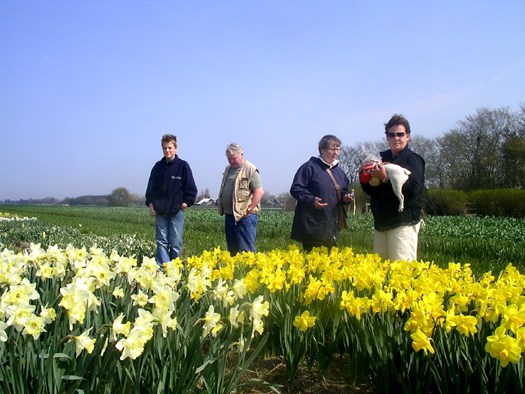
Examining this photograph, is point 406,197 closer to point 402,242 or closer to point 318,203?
point 402,242

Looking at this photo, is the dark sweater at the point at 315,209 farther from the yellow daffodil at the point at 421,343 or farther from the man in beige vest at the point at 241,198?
the yellow daffodil at the point at 421,343

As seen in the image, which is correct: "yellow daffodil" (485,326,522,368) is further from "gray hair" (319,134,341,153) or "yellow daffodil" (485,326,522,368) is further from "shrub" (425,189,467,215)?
"shrub" (425,189,467,215)

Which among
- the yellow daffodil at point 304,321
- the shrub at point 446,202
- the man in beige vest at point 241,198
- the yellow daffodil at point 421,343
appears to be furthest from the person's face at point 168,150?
the shrub at point 446,202

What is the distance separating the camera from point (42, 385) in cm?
164

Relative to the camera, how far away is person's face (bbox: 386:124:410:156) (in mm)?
3832

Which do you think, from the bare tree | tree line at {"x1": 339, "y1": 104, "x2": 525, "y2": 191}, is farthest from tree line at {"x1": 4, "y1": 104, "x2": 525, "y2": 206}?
the bare tree

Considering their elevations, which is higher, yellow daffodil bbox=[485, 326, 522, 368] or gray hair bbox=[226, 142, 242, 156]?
gray hair bbox=[226, 142, 242, 156]

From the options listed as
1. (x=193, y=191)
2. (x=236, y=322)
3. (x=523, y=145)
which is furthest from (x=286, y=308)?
(x=523, y=145)

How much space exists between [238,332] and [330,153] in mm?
2416

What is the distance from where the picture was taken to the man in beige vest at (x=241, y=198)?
543 cm

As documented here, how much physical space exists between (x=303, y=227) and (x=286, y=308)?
1867 millimetres

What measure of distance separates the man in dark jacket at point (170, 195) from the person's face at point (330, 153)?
2.15 m

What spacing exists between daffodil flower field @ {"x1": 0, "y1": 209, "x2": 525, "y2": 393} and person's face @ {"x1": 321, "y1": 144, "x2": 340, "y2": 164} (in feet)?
5.18

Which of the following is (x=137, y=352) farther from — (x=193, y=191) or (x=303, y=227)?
(x=193, y=191)
